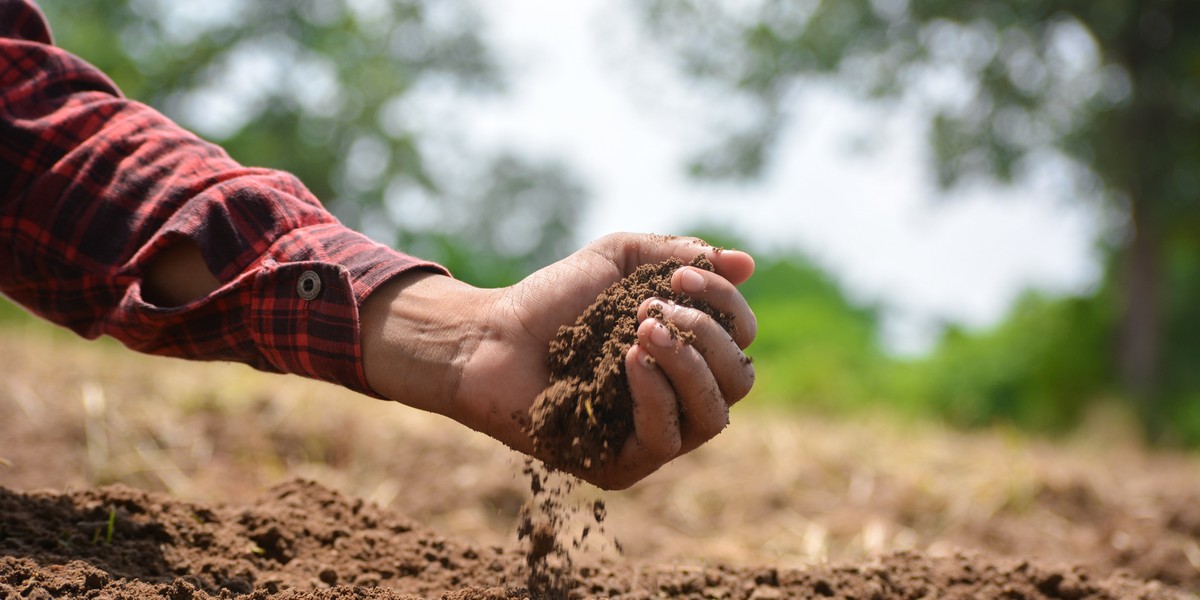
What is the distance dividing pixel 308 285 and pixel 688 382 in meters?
0.77

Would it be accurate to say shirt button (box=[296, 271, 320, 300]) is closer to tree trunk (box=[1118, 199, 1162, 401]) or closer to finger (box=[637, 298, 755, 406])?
finger (box=[637, 298, 755, 406])

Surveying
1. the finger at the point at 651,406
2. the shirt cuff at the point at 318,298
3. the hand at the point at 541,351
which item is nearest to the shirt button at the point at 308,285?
the shirt cuff at the point at 318,298

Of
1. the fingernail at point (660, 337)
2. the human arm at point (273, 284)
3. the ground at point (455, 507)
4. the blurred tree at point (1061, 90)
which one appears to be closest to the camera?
the fingernail at point (660, 337)

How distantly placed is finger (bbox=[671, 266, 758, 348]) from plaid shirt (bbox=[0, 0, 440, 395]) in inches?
21.3

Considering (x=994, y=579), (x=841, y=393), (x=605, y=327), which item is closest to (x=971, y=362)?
(x=841, y=393)

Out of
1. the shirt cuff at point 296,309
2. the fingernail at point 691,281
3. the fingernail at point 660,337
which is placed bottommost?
the shirt cuff at point 296,309

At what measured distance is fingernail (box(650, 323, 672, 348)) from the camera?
5.18 ft

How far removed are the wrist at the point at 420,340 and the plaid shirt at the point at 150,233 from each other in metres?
0.04

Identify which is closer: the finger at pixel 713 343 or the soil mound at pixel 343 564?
the finger at pixel 713 343

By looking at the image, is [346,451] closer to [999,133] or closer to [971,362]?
[999,133]

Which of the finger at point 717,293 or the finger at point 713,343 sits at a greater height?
the finger at point 717,293

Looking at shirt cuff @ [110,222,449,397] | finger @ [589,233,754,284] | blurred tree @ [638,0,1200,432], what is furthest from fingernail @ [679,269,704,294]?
blurred tree @ [638,0,1200,432]

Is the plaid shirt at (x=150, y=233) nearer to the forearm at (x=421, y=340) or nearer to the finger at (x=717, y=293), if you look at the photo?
the forearm at (x=421, y=340)

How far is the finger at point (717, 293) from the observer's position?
173cm
